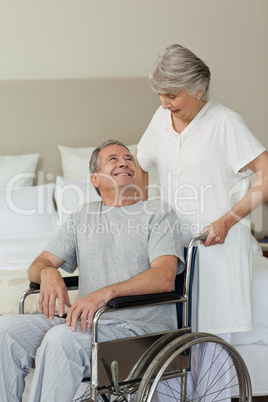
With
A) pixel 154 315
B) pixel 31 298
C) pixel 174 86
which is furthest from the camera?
pixel 31 298

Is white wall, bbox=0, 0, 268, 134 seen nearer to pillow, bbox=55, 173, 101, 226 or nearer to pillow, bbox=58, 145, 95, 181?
pillow, bbox=58, 145, 95, 181

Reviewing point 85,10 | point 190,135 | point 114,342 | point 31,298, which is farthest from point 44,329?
point 85,10

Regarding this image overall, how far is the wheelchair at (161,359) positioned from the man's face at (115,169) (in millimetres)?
368

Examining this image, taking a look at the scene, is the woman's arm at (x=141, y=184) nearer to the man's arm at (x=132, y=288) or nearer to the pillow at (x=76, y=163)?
the man's arm at (x=132, y=288)

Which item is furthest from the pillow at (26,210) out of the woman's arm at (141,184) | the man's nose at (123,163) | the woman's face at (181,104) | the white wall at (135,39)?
the woman's face at (181,104)

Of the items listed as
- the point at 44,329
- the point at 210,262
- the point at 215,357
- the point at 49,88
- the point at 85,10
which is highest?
the point at 85,10

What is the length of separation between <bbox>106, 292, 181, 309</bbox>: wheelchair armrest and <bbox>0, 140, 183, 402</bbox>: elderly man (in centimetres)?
6

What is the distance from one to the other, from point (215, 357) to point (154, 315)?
389 millimetres

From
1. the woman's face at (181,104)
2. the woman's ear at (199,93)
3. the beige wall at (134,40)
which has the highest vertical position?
the beige wall at (134,40)

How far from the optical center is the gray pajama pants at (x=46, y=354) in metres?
1.85

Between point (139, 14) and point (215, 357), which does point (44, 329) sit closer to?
point (215, 357)

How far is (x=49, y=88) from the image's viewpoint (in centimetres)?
441

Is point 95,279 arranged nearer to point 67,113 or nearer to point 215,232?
point 215,232

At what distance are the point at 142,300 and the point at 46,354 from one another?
1.14 ft
